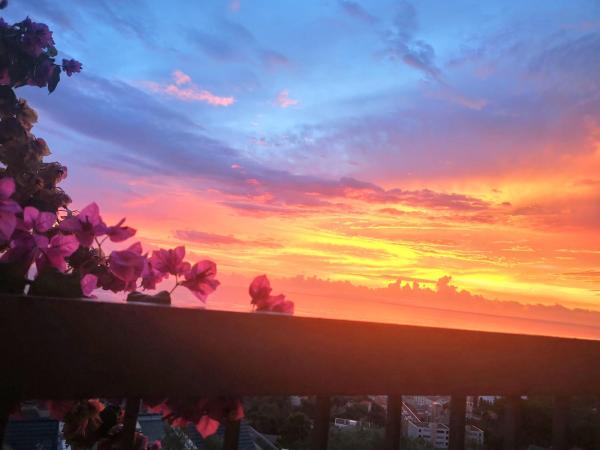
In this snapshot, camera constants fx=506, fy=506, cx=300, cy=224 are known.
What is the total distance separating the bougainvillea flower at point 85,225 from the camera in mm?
1256

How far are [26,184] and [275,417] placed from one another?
1.88 m

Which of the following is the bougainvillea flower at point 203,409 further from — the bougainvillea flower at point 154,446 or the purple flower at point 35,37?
the purple flower at point 35,37

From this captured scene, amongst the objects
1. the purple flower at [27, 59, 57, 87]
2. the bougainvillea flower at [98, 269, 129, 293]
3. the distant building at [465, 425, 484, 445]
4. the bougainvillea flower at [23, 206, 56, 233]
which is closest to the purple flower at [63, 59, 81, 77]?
the purple flower at [27, 59, 57, 87]

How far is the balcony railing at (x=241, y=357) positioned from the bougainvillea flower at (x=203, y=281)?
0.36 meters

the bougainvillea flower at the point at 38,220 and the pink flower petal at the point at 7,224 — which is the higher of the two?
the bougainvillea flower at the point at 38,220

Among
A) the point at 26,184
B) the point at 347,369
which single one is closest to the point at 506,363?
the point at 347,369

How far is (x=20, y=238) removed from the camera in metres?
1.12

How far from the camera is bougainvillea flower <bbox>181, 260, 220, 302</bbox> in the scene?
4.55 ft

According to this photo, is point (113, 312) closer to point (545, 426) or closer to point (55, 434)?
point (55, 434)

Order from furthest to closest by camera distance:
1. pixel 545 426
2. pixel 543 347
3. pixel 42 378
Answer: pixel 545 426 < pixel 543 347 < pixel 42 378

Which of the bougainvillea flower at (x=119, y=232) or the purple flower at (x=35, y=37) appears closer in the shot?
the bougainvillea flower at (x=119, y=232)

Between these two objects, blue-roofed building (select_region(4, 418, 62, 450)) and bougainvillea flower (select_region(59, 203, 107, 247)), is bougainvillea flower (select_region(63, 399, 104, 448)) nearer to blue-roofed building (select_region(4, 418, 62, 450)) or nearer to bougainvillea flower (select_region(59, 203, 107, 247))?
blue-roofed building (select_region(4, 418, 62, 450))

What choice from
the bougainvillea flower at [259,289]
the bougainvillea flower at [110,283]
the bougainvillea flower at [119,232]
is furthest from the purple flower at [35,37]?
the bougainvillea flower at [259,289]

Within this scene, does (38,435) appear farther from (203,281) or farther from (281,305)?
(281,305)
